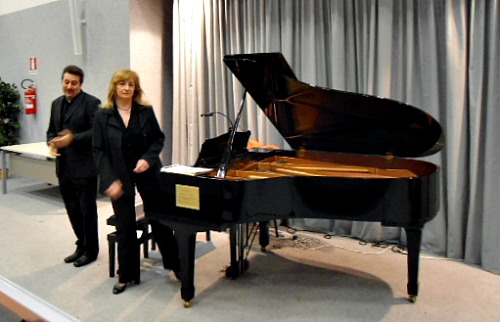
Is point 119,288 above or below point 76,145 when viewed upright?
below

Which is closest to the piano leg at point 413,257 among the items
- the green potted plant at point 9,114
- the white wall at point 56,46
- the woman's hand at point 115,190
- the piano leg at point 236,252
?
the piano leg at point 236,252

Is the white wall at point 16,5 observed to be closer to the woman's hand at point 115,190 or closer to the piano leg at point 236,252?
the woman's hand at point 115,190

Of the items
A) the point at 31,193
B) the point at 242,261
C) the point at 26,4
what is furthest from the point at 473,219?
the point at 26,4

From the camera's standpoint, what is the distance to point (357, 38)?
3.64 metres

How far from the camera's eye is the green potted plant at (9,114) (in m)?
6.18

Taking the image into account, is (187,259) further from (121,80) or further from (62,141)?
(62,141)

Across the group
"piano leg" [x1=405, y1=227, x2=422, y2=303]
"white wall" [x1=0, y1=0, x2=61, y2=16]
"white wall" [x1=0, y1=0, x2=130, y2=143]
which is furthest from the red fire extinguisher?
"piano leg" [x1=405, y1=227, x2=422, y2=303]

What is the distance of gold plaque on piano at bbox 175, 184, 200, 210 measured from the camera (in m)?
2.37

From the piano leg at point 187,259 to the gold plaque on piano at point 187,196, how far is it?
165 millimetres

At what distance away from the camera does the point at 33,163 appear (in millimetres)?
5055

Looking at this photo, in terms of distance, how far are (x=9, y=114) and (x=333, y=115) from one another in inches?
216

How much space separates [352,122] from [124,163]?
1.49m

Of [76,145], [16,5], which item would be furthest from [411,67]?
[16,5]

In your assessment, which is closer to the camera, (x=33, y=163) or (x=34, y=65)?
(x=33, y=163)
